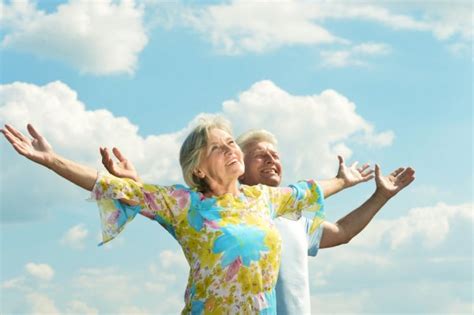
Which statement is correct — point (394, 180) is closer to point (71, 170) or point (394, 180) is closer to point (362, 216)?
point (362, 216)

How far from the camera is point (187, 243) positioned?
459 cm

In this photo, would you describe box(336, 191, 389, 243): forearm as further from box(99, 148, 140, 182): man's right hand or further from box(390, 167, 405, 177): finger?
box(99, 148, 140, 182): man's right hand

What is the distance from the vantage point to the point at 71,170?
14.3ft

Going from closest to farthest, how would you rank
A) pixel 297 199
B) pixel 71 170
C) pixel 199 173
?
pixel 71 170 → pixel 199 173 → pixel 297 199

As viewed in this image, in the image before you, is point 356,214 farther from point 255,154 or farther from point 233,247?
point 233,247

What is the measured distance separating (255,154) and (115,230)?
158 centimetres

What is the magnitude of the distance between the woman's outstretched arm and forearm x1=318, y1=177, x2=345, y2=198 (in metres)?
1.68

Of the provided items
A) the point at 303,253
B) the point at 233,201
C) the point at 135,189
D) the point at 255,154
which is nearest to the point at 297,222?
the point at 303,253

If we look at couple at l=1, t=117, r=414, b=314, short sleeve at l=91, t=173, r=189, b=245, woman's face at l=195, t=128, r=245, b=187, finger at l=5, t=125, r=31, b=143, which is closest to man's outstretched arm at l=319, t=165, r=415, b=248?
couple at l=1, t=117, r=414, b=314

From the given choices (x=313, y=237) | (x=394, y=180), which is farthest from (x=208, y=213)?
(x=394, y=180)

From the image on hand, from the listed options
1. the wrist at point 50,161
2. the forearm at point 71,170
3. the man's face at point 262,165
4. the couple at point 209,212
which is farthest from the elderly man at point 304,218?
the wrist at point 50,161

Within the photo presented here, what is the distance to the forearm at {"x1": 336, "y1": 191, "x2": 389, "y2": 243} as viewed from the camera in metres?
5.75

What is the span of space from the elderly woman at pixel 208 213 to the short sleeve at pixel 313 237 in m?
0.85

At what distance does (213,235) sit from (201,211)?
190mm
